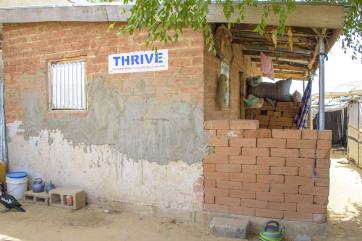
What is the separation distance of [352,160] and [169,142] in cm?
955

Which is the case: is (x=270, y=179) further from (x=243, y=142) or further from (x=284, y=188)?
(x=243, y=142)

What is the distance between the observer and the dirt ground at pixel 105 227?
4660mm

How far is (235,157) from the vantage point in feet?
16.0

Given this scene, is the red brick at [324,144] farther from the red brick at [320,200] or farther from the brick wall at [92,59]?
the brick wall at [92,59]

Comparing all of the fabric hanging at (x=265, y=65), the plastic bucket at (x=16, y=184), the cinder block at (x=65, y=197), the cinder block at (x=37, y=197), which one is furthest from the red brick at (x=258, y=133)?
the plastic bucket at (x=16, y=184)

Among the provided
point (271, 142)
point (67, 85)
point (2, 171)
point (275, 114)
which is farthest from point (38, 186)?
point (275, 114)

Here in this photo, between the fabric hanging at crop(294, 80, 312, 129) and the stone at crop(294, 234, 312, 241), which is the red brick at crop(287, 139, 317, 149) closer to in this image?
the stone at crop(294, 234, 312, 241)

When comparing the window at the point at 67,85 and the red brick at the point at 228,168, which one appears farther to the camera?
the window at the point at 67,85

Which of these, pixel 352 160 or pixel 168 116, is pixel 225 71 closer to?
pixel 168 116

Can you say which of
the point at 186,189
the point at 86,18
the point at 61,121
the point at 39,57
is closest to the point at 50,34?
the point at 39,57

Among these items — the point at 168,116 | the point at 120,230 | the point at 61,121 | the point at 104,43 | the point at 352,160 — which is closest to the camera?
the point at 120,230

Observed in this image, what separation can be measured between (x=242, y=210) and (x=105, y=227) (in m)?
1.90

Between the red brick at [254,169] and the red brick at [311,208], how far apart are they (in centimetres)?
60

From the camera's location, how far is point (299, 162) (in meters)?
4.58
